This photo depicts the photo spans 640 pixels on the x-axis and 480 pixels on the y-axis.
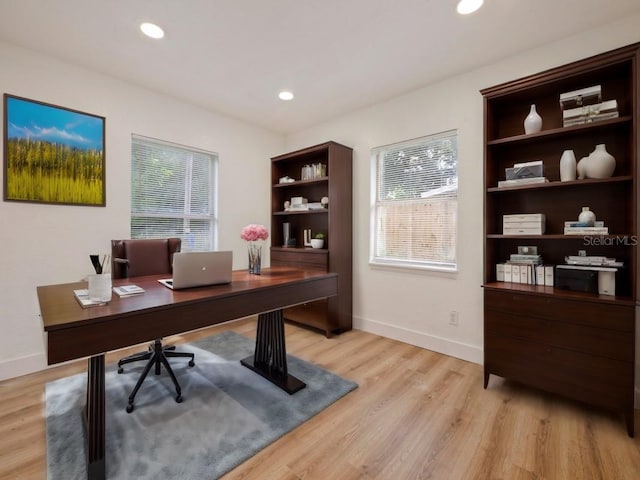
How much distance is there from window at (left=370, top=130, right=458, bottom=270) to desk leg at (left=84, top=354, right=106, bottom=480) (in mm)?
2625

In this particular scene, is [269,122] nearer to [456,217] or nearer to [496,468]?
[456,217]

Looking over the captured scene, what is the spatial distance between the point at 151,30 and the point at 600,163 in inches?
126

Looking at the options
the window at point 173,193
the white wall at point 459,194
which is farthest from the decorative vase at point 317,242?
the window at point 173,193

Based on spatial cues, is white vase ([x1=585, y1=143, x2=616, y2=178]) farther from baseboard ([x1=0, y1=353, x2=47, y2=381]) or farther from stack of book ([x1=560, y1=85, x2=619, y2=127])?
baseboard ([x1=0, y1=353, x2=47, y2=381])

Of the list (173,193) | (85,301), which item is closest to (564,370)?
(85,301)

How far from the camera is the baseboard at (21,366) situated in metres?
2.30

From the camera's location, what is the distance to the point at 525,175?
214 centimetres

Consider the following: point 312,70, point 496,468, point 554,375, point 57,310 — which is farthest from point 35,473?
point 312,70

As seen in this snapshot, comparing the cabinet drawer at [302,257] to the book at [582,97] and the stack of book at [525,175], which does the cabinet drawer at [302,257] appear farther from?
the book at [582,97]

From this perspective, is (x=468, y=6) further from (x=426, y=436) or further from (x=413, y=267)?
(x=426, y=436)

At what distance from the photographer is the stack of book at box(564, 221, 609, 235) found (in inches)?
73.3

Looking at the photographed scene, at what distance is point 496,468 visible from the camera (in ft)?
4.75

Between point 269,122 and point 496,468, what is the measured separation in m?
3.99

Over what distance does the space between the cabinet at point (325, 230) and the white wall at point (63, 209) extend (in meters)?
1.27
